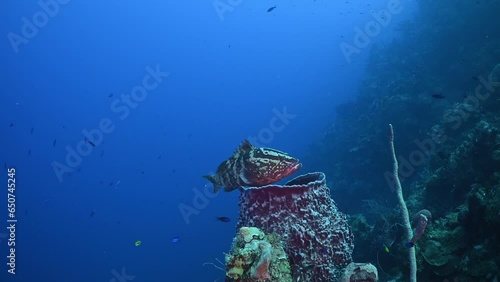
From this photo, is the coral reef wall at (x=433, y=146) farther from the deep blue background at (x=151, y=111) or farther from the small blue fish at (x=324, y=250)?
the deep blue background at (x=151, y=111)

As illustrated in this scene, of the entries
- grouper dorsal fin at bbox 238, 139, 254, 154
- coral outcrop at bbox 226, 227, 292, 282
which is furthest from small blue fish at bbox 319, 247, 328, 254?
grouper dorsal fin at bbox 238, 139, 254, 154

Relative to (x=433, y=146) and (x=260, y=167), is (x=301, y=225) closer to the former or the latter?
(x=260, y=167)

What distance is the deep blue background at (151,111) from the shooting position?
1713 inches

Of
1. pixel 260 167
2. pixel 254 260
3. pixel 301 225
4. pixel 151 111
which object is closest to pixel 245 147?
pixel 260 167

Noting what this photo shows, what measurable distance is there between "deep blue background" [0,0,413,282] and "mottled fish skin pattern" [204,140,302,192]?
21.0 meters

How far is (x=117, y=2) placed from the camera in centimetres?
12312

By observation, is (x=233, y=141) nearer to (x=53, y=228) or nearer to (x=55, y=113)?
(x=53, y=228)

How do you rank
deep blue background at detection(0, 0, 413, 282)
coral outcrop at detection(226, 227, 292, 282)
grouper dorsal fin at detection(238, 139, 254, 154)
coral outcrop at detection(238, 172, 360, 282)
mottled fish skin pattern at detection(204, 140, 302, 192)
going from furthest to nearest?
deep blue background at detection(0, 0, 413, 282) < grouper dorsal fin at detection(238, 139, 254, 154) < mottled fish skin pattern at detection(204, 140, 302, 192) < coral outcrop at detection(238, 172, 360, 282) < coral outcrop at detection(226, 227, 292, 282)

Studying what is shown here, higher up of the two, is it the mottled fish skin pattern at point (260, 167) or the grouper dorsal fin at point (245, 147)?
the grouper dorsal fin at point (245, 147)

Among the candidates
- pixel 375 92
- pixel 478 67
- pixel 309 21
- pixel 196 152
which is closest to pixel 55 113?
pixel 196 152

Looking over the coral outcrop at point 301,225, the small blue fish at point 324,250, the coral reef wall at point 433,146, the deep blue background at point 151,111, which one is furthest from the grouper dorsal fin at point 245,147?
the deep blue background at point 151,111

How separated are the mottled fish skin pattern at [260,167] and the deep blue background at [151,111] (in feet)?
69.1

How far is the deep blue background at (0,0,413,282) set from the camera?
43500 millimetres

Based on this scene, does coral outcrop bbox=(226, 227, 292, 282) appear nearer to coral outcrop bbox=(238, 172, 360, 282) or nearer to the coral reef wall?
coral outcrop bbox=(238, 172, 360, 282)
